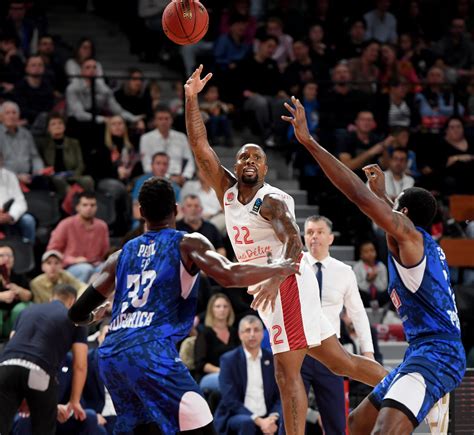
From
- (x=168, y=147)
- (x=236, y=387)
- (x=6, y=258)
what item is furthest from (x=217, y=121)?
(x=236, y=387)

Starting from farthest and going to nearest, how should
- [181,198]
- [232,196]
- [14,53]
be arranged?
[14,53] → [181,198] → [232,196]

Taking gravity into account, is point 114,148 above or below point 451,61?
below

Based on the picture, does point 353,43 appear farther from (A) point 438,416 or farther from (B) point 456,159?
(A) point 438,416

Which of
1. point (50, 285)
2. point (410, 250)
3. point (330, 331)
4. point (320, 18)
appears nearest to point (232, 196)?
point (330, 331)

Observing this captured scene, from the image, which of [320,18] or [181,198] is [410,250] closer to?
[181,198]

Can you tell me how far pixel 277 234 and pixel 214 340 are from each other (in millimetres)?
4248

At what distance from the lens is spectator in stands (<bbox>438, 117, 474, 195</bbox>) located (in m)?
14.9

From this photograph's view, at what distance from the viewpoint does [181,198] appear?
13.6 meters

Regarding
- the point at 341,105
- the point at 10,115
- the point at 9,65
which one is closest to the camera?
the point at 10,115

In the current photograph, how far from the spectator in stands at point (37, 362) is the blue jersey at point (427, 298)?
3.83 meters

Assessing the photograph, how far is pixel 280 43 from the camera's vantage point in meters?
16.7

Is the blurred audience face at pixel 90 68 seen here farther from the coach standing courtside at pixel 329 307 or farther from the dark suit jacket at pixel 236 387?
the coach standing courtside at pixel 329 307

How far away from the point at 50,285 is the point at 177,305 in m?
5.58

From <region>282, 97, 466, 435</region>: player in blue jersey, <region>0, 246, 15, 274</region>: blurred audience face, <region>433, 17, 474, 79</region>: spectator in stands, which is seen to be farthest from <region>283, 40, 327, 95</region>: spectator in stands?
<region>282, 97, 466, 435</region>: player in blue jersey
